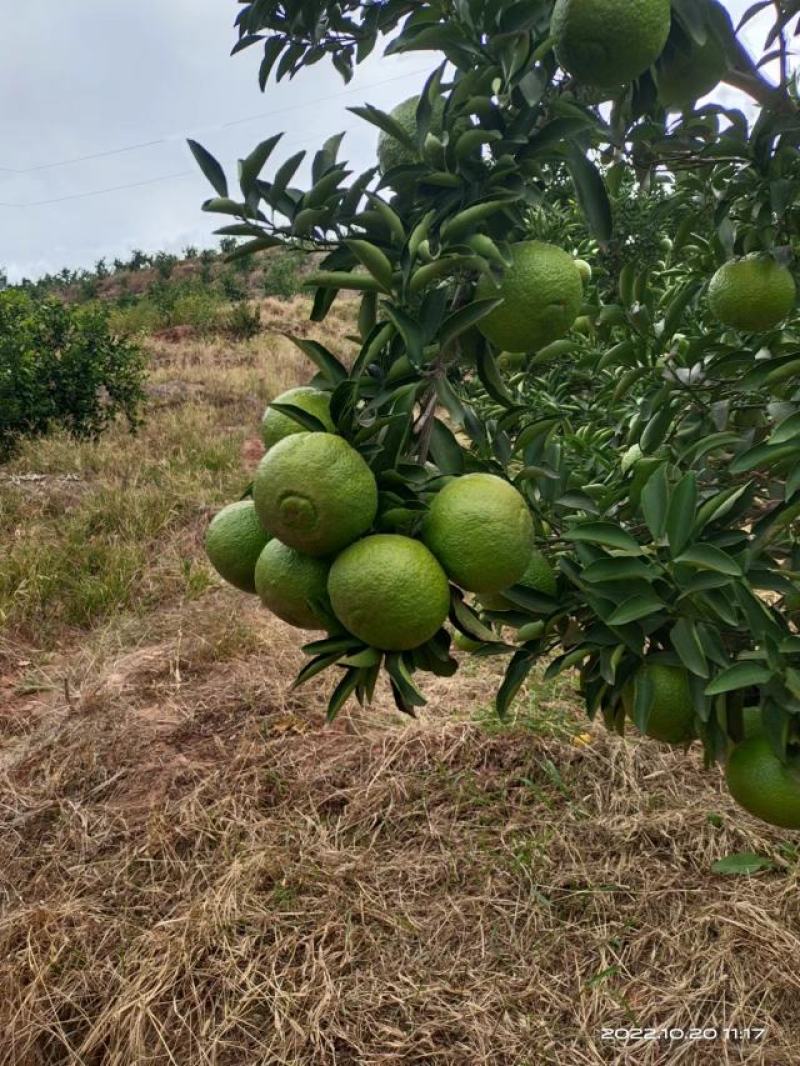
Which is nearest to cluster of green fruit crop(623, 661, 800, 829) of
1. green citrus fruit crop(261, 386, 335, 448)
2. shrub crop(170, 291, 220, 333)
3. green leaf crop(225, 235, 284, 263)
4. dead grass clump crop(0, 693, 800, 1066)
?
green citrus fruit crop(261, 386, 335, 448)

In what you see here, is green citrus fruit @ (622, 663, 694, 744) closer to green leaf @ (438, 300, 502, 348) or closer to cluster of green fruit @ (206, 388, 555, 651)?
cluster of green fruit @ (206, 388, 555, 651)

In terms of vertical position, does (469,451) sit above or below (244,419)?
above

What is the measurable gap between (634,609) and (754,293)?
552 mm

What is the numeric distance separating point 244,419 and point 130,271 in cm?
1765

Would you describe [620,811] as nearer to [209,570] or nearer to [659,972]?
[659,972]

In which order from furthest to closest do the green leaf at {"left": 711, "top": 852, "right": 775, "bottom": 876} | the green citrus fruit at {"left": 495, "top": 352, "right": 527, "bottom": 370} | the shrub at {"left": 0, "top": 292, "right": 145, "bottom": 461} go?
the shrub at {"left": 0, "top": 292, "right": 145, "bottom": 461}, the green leaf at {"left": 711, "top": 852, "right": 775, "bottom": 876}, the green citrus fruit at {"left": 495, "top": 352, "right": 527, "bottom": 370}

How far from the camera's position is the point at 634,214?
3152 millimetres

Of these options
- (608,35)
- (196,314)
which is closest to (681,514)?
(608,35)

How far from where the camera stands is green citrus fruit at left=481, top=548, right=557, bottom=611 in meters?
0.94

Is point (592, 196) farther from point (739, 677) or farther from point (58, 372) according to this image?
point (58, 372)

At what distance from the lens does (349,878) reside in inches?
94.2

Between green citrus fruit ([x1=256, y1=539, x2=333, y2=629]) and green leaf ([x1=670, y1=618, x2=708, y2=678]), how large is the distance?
1.24 ft

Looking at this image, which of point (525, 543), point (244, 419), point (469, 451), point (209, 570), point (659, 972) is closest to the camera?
point (525, 543)

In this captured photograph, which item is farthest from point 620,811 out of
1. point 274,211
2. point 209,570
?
point 209,570
